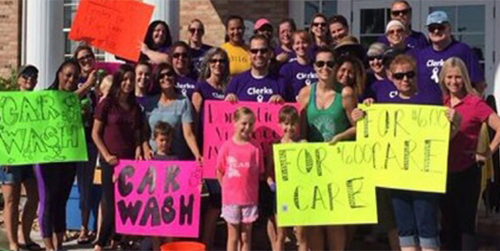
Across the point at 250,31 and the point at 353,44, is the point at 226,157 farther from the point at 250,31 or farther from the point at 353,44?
the point at 250,31

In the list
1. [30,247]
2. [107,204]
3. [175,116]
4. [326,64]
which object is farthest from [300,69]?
[30,247]

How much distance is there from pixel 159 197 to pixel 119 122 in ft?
2.31

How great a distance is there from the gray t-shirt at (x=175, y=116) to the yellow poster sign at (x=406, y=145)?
4.83 feet

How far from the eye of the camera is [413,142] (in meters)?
5.04

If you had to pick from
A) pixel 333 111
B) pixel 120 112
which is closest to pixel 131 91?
pixel 120 112

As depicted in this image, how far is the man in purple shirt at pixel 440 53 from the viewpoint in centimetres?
552

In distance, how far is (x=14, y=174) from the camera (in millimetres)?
6316

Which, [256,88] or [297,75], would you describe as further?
[297,75]

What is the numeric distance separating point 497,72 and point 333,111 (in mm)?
5722

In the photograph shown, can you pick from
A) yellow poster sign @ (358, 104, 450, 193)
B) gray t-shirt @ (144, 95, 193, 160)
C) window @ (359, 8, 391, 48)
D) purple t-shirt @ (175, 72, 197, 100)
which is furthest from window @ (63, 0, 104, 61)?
yellow poster sign @ (358, 104, 450, 193)

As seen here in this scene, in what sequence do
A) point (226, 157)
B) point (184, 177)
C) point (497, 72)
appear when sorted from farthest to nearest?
point (497, 72) → point (184, 177) → point (226, 157)

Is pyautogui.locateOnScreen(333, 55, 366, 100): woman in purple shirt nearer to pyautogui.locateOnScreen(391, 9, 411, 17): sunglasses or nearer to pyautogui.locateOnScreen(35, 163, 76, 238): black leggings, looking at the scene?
pyautogui.locateOnScreen(391, 9, 411, 17): sunglasses

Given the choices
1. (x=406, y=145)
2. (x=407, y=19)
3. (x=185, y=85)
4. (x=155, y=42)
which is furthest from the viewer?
(x=155, y=42)

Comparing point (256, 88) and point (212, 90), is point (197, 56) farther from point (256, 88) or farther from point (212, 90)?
point (256, 88)
